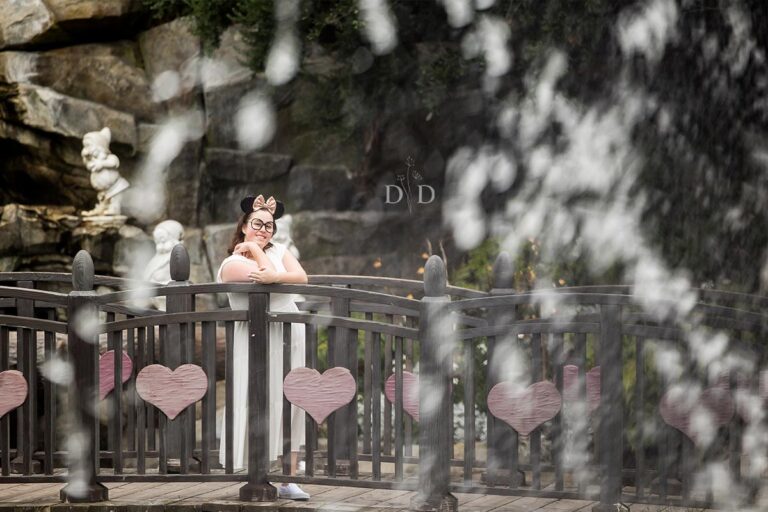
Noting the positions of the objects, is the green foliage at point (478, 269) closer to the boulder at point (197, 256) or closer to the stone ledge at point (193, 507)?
the boulder at point (197, 256)

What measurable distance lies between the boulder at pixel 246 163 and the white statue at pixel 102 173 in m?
1.23

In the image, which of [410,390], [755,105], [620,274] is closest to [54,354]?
[410,390]

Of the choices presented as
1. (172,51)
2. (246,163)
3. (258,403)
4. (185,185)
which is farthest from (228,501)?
(172,51)

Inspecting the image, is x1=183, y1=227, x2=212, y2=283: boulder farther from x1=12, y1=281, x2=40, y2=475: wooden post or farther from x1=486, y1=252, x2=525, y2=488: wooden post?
x1=486, y1=252, x2=525, y2=488: wooden post

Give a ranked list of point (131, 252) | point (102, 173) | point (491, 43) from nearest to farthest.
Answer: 1. point (491, 43)
2. point (102, 173)
3. point (131, 252)

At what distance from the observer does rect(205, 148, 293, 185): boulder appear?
42.7 ft

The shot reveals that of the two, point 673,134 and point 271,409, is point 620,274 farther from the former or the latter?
point 271,409

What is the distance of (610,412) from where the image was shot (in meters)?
4.60

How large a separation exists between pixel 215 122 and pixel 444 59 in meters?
3.22

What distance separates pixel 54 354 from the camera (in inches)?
210

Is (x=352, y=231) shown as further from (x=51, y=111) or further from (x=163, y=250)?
(x=51, y=111)

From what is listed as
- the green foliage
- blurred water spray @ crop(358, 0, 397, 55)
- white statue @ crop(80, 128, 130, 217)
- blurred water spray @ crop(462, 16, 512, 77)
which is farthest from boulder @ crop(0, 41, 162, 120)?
the green foliage

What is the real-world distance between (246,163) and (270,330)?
7757mm

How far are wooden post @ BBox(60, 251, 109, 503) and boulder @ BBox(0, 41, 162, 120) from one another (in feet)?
26.0
